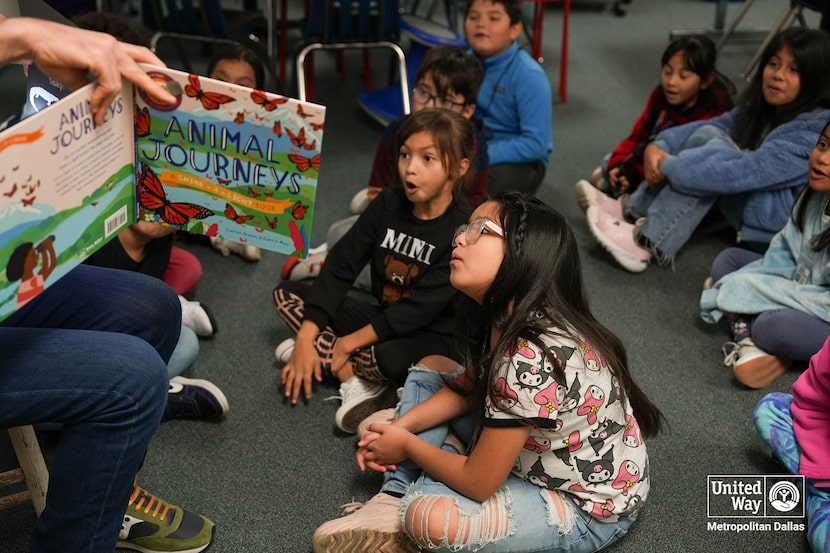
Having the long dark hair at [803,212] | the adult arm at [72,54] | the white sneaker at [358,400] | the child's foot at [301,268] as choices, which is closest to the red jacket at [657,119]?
the long dark hair at [803,212]

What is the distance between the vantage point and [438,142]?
5.91ft

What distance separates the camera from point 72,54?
1091 mm

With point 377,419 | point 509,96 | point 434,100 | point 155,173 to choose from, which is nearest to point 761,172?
point 509,96

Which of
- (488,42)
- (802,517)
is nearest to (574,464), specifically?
(802,517)

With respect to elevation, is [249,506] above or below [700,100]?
below

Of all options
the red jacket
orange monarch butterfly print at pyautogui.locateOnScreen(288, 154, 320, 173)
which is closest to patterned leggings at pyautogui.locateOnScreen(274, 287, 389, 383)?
orange monarch butterfly print at pyautogui.locateOnScreen(288, 154, 320, 173)

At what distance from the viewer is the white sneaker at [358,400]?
174cm

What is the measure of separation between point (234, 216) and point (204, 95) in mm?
220

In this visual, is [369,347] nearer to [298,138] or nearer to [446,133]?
[446,133]

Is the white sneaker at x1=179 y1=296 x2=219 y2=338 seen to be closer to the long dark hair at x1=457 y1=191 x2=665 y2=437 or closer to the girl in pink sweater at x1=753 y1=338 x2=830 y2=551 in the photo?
the long dark hair at x1=457 y1=191 x2=665 y2=437

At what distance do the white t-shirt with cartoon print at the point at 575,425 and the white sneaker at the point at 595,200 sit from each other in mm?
1279

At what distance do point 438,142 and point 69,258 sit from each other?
880 mm

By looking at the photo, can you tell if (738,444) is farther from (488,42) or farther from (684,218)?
(488,42)

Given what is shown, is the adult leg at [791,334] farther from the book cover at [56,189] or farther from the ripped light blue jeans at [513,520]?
the book cover at [56,189]
